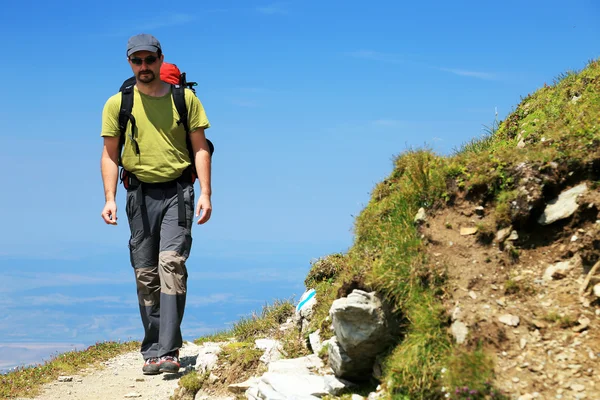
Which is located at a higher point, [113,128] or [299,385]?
[113,128]

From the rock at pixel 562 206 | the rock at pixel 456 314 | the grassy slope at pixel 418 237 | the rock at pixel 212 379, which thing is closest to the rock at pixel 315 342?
the grassy slope at pixel 418 237

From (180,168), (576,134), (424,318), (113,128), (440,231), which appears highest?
(113,128)

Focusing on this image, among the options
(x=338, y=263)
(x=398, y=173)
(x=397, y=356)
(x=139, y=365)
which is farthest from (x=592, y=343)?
(x=139, y=365)

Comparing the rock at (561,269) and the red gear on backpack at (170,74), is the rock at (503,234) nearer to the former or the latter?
the rock at (561,269)

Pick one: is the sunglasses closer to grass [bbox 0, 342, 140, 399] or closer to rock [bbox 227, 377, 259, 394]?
rock [bbox 227, 377, 259, 394]

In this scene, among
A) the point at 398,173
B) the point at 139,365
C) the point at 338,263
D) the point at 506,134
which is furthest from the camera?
the point at 139,365

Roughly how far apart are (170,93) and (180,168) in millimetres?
1233

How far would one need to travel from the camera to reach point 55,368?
13.5 m

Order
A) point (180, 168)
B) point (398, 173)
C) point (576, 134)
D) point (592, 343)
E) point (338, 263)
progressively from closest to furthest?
point (592, 343) < point (576, 134) < point (398, 173) < point (180, 168) < point (338, 263)

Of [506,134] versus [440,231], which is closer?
[440,231]

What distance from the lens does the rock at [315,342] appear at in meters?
8.88

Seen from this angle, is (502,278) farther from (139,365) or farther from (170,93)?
(139,365)

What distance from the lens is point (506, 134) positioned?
12.3m

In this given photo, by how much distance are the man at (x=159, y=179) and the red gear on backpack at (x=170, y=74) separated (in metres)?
0.35
